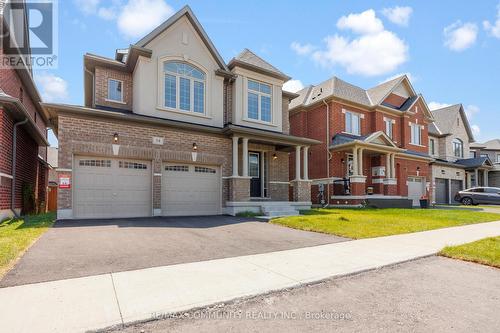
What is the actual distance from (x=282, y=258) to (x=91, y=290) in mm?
3511

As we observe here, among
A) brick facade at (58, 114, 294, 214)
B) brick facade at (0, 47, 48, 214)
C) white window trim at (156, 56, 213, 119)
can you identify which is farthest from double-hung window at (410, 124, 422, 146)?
brick facade at (0, 47, 48, 214)

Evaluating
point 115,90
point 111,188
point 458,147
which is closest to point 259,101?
point 115,90

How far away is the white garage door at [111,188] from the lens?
11336 mm

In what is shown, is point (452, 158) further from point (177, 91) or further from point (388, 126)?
point (177, 91)

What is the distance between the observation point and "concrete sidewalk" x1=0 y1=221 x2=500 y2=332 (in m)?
3.28

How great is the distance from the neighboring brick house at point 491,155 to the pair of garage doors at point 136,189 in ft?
107

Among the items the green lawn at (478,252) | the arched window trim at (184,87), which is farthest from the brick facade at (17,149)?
the green lawn at (478,252)

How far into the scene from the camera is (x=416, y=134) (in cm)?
2622

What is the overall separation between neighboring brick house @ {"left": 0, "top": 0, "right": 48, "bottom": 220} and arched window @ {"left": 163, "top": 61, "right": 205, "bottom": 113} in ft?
18.9

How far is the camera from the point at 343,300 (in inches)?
161

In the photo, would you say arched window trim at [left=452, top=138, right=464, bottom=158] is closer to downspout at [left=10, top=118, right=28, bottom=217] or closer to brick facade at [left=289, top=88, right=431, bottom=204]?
brick facade at [left=289, top=88, right=431, bottom=204]

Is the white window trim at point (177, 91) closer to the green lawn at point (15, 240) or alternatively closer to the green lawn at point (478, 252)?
the green lawn at point (15, 240)

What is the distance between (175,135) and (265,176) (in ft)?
19.0

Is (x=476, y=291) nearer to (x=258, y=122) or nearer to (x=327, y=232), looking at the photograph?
(x=327, y=232)
